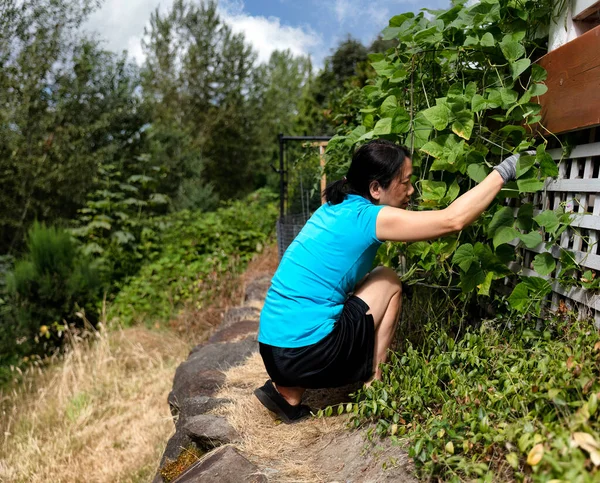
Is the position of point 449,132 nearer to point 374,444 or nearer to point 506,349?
point 506,349

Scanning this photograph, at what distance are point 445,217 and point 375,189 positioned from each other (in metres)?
0.41

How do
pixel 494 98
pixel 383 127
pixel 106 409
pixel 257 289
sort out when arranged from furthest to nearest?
pixel 257 289, pixel 106 409, pixel 383 127, pixel 494 98

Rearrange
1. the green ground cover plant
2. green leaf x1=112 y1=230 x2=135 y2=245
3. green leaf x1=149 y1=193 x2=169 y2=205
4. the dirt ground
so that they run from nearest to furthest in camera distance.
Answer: the green ground cover plant
the dirt ground
green leaf x1=112 y1=230 x2=135 y2=245
green leaf x1=149 y1=193 x2=169 y2=205

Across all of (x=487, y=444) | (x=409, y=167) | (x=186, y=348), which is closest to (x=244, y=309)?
(x=186, y=348)

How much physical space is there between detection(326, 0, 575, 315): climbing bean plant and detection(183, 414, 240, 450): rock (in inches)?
46.2

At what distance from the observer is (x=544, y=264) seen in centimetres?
225

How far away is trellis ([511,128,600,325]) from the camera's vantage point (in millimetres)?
2092

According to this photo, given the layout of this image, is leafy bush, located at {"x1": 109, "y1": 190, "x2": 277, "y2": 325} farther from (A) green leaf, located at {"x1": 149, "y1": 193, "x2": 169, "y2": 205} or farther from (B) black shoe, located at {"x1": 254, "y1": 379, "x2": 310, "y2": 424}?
(B) black shoe, located at {"x1": 254, "y1": 379, "x2": 310, "y2": 424}

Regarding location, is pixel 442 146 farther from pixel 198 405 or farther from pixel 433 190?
pixel 198 405

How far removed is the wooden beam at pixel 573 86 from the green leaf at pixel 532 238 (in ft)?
1.39

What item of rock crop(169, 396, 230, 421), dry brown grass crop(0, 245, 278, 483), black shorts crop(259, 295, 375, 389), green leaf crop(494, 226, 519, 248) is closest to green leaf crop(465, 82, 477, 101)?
green leaf crop(494, 226, 519, 248)

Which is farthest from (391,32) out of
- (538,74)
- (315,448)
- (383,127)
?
(315,448)

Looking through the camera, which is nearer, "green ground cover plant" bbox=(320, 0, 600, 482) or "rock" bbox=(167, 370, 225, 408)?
"green ground cover plant" bbox=(320, 0, 600, 482)

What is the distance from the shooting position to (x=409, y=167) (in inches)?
95.0
